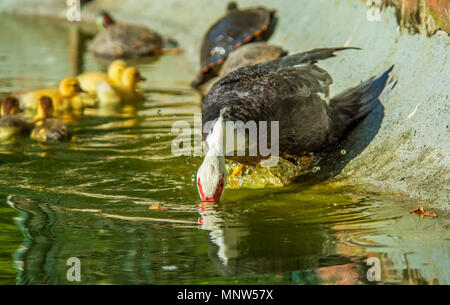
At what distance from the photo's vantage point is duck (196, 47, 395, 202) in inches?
173

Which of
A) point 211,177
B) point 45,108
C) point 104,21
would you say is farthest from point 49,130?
point 104,21

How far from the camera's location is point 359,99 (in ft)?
19.2

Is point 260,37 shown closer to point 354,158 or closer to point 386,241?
point 354,158

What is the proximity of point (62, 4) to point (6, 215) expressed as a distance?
1330 centimetres

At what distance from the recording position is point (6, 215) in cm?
445

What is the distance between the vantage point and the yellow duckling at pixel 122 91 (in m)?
8.44

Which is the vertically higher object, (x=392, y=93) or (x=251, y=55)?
(x=251, y=55)

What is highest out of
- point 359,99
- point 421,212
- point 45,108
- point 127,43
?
point 127,43

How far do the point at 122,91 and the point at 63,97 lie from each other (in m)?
0.75

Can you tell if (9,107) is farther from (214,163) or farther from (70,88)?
(214,163)

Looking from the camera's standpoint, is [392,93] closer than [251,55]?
Yes

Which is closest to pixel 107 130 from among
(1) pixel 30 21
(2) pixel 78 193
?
(2) pixel 78 193

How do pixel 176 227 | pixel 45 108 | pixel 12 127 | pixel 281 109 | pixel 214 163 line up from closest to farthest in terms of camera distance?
pixel 176 227, pixel 214 163, pixel 281 109, pixel 12 127, pixel 45 108

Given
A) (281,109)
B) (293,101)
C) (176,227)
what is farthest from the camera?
(293,101)
